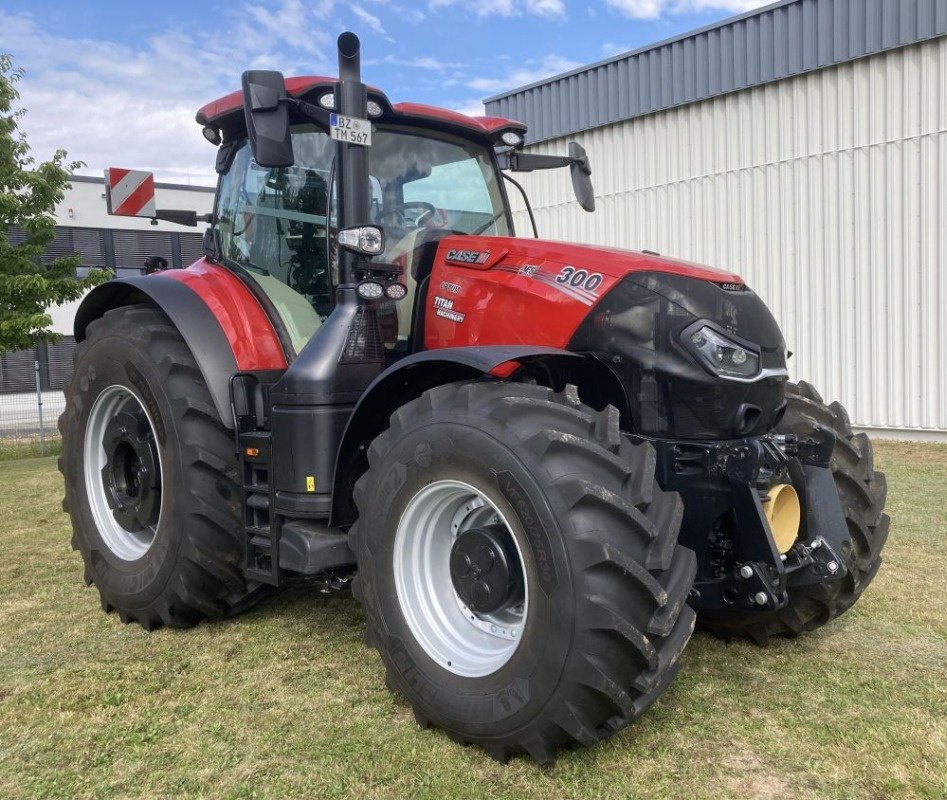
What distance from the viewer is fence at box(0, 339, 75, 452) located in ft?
42.0

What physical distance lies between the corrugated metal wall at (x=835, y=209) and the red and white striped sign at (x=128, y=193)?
669 cm

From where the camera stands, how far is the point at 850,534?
11.5 ft

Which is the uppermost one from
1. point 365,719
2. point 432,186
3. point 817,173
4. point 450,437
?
point 817,173

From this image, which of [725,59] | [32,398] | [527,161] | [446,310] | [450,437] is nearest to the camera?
[450,437]

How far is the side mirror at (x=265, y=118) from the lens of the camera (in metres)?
3.17

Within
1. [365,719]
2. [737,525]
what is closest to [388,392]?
[365,719]

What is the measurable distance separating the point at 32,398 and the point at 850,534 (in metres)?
15.5

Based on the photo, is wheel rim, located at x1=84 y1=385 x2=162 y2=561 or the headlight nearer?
the headlight

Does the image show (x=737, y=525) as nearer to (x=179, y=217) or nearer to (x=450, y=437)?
(x=450, y=437)

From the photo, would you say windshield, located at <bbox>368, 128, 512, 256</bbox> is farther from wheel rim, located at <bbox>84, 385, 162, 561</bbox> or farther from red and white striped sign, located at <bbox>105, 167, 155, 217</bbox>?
red and white striped sign, located at <bbox>105, 167, 155, 217</bbox>

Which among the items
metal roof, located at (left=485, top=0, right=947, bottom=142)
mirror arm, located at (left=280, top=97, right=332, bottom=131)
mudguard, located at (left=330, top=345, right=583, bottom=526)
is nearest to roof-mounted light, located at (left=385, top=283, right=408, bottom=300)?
mudguard, located at (left=330, top=345, right=583, bottom=526)

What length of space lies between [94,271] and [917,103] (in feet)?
33.4

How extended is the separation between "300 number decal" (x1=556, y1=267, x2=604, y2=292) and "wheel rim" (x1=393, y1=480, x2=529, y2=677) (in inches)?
34.0

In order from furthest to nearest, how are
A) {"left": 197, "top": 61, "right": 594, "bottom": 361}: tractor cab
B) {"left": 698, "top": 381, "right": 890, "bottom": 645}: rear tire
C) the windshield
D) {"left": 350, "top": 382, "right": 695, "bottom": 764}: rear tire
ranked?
the windshield
{"left": 698, "top": 381, "right": 890, "bottom": 645}: rear tire
{"left": 197, "top": 61, "right": 594, "bottom": 361}: tractor cab
{"left": 350, "top": 382, "right": 695, "bottom": 764}: rear tire
